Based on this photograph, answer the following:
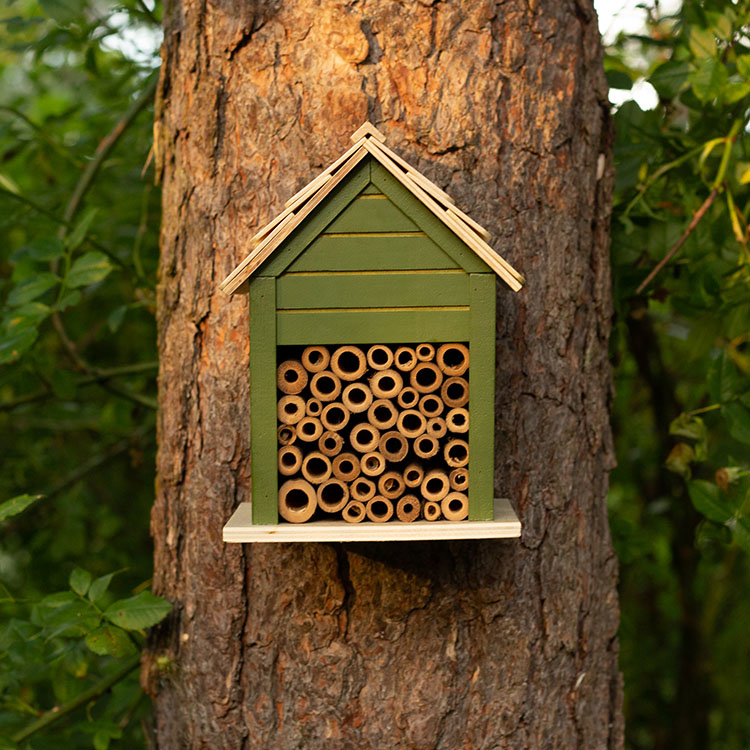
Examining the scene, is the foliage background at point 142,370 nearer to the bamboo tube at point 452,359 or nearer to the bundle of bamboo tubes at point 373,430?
the bundle of bamboo tubes at point 373,430

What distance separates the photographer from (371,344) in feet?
4.14

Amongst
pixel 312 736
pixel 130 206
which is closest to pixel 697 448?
pixel 312 736

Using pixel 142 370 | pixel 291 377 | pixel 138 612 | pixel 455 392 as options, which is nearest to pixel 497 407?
pixel 455 392

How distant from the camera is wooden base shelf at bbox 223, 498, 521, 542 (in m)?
1.18

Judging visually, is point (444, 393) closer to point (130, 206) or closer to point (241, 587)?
point (241, 587)

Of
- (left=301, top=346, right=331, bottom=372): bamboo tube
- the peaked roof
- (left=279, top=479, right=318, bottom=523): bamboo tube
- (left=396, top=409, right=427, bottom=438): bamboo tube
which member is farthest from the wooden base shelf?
the peaked roof

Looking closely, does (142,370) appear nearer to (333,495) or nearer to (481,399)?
(333,495)

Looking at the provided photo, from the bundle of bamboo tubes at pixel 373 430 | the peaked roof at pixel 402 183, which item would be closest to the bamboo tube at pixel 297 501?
the bundle of bamboo tubes at pixel 373 430

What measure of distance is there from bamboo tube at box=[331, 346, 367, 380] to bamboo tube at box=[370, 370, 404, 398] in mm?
24

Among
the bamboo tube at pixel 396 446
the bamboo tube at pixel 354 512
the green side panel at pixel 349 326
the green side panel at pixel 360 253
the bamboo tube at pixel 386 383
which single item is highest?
the green side panel at pixel 360 253

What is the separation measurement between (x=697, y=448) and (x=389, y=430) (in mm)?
882

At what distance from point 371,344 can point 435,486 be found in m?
0.24

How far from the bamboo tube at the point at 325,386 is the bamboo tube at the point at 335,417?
0.01 m

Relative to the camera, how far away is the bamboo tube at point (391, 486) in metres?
1.25
